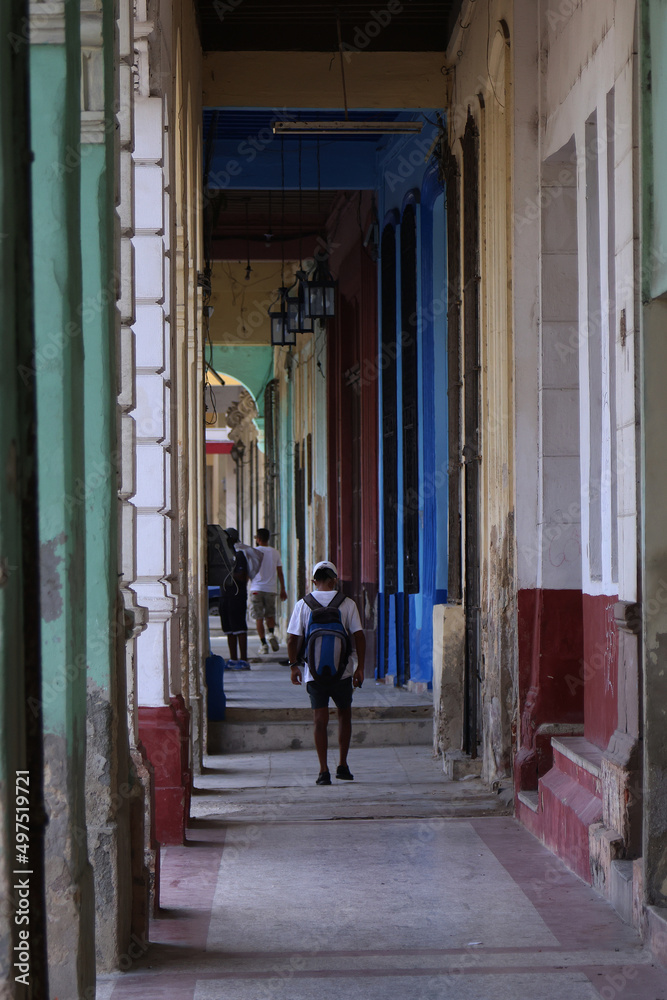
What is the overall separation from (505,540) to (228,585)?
24.9ft

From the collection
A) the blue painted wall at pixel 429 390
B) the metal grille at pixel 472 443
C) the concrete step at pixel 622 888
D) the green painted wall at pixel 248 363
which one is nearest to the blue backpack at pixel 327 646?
the metal grille at pixel 472 443

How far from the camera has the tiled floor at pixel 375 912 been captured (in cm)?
493

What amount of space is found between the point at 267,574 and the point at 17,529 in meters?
14.1

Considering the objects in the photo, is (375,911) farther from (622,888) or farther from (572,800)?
(572,800)

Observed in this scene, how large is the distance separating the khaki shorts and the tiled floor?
8.34m

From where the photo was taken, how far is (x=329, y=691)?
31.0ft

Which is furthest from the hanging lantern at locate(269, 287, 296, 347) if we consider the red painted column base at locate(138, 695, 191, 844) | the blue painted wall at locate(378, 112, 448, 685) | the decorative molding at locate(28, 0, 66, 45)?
the decorative molding at locate(28, 0, 66, 45)

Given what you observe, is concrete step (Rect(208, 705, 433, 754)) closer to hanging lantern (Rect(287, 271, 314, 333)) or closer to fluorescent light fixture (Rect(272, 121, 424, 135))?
hanging lantern (Rect(287, 271, 314, 333))

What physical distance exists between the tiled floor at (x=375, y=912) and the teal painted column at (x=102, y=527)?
15.6 inches

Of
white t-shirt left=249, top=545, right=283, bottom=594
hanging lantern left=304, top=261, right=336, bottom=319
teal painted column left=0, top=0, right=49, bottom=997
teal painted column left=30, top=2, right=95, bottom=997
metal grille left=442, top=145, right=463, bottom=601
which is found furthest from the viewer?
white t-shirt left=249, top=545, right=283, bottom=594

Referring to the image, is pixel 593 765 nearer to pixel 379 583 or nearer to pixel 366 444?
A: pixel 379 583

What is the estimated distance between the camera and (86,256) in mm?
5168

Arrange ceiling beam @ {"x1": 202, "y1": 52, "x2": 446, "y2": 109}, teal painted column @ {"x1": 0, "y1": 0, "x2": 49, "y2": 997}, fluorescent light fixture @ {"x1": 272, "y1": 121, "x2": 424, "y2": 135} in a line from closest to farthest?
teal painted column @ {"x1": 0, "y1": 0, "x2": 49, "y2": 997}, fluorescent light fixture @ {"x1": 272, "y1": 121, "x2": 424, "y2": 135}, ceiling beam @ {"x1": 202, "y1": 52, "x2": 446, "y2": 109}

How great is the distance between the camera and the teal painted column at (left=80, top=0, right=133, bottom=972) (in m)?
5.04
